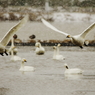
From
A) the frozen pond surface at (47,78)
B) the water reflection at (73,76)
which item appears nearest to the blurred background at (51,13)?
the frozen pond surface at (47,78)

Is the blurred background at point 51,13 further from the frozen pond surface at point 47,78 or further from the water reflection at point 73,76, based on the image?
the water reflection at point 73,76

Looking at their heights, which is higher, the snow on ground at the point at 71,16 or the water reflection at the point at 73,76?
the water reflection at the point at 73,76

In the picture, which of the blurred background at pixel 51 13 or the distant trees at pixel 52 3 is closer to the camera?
the blurred background at pixel 51 13

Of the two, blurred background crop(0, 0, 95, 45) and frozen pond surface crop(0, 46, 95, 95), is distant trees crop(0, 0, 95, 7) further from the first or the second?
frozen pond surface crop(0, 46, 95, 95)

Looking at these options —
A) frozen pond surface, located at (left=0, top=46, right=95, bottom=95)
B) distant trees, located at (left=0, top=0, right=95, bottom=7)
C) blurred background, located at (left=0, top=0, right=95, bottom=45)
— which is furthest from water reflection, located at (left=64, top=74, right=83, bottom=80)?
distant trees, located at (left=0, top=0, right=95, bottom=7)

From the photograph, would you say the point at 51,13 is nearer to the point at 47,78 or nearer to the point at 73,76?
the point at 73,76

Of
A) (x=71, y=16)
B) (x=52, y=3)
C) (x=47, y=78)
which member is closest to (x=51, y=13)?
(x=71, y=16)

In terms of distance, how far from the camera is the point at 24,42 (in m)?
40.9

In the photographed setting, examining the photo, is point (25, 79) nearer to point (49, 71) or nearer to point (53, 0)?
point (49, 71)

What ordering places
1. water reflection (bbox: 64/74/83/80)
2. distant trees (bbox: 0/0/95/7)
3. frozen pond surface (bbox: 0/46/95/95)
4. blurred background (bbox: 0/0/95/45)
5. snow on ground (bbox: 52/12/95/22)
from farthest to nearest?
1. distant trees (bbox: 0/0/95/7)
2. snow on ground (bbox: 52/12/95/22)
3. blurred background (bbox: 0/0/95/45)
4. water reflection (bbox: 64/74/83/80)
5. frozen pond surface (bbox: 0/46/95/95)

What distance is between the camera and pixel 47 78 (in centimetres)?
2386

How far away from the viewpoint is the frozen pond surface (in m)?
20.9

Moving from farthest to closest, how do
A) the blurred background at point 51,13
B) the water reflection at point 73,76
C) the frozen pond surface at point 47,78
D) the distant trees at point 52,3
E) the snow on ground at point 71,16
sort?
1. the distant trees at point 52,3
2. the snow on ground at point 71,16
3. the blurred background at point 51,13
4. the water reflection at point 73,76
5. the frozen pond surface at point 47,78

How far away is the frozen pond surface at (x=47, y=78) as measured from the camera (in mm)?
20922
